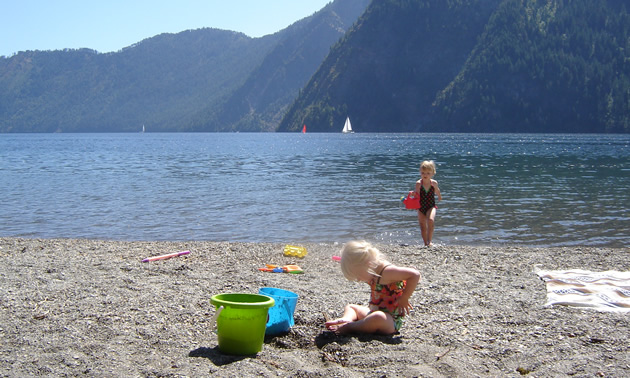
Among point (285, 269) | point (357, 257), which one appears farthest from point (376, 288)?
point (285, 269)

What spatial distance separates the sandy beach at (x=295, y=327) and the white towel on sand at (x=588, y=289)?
0.65ft

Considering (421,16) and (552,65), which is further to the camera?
(421,16)

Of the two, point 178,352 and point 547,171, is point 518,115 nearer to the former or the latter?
point 547,171

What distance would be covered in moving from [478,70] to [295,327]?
535 ft

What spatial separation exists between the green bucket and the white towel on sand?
12.2 feet

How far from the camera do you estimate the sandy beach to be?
16.8 ft

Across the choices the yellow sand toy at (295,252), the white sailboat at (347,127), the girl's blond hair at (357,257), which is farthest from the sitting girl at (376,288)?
the white sailboat at (347,127)

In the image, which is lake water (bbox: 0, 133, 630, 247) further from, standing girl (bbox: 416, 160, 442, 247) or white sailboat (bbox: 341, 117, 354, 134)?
white sailboat (bbox: 341, 117, 354, 134)

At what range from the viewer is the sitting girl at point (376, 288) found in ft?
19.0

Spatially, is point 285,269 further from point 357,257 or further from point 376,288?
point 357,257

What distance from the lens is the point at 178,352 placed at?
5.46 m

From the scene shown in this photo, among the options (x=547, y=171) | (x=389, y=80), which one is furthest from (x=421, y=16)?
(x=547, y=171)

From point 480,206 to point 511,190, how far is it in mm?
6165

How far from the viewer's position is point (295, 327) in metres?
6.19
